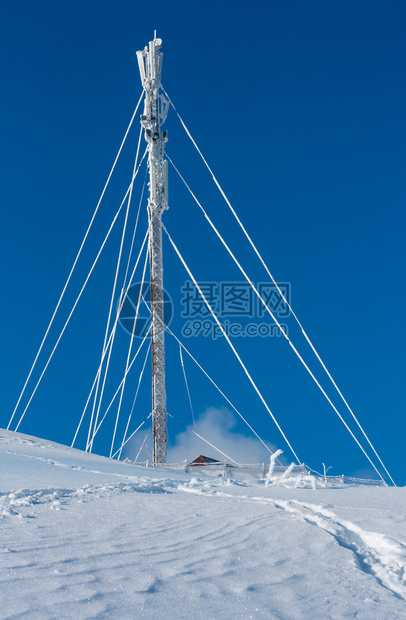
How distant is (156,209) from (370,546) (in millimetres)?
18642

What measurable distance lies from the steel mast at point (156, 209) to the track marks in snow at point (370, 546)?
1360 cm

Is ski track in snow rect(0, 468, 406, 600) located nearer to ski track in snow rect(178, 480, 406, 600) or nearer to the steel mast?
ski track in snow rect(178, 480, 406, 600)

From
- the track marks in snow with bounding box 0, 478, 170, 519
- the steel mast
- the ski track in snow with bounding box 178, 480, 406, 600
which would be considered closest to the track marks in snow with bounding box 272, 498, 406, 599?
the ski track in snow with bounding box 178, 480, 406, 600

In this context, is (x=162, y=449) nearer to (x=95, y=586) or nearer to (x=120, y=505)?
(x=120, y=505)

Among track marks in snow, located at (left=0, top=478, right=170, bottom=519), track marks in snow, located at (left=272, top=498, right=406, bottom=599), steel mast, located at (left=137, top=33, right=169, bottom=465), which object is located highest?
steel mast, located at (left=137, top=33, right=169, bottom=465)

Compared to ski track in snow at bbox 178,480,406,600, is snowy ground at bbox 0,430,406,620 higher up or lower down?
lower down

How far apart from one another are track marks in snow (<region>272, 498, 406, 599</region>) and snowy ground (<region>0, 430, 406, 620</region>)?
0.01m

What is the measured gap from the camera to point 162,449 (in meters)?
19.6

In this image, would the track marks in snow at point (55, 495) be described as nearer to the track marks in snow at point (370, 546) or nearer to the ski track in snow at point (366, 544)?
the ski track in snow at point (366, 544)

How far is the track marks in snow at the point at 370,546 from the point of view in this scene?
3.85 m

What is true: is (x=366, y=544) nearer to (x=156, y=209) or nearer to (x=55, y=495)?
(x=55, y=495)

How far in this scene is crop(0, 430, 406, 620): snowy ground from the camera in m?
3.05

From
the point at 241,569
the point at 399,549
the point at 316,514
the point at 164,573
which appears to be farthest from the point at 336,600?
the point at 316,514

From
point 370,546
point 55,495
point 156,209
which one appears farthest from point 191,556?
point 156,209
